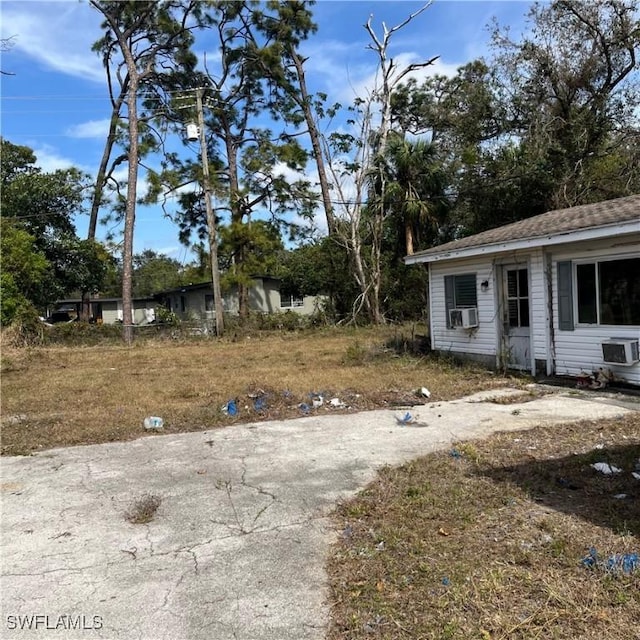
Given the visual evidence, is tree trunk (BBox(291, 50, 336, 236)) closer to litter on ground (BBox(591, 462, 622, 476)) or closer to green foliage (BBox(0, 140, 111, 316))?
green foliage (BBox(0, 140, 111, 316))

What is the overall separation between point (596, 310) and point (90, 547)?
7.79 m

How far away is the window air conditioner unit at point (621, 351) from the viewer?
784 centimetres

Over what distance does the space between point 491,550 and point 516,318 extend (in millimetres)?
7669

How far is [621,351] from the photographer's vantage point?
7.89m

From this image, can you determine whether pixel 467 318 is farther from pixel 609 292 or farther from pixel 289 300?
pixel 289 300

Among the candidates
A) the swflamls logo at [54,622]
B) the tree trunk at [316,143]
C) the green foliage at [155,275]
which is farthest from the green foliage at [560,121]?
the green foliage at [155,275]

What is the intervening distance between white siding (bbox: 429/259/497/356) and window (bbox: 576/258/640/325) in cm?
194

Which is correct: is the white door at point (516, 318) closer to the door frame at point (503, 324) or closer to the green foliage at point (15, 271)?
the door frame at point (503, 324)

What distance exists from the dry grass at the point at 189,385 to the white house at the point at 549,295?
2.54ft

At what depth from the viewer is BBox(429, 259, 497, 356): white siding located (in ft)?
34.5

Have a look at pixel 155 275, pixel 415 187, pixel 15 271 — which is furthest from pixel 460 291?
pixel 155 275

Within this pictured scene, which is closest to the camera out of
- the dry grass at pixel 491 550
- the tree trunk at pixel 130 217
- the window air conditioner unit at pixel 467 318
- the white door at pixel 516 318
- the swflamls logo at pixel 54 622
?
the dry grass at pixel 491 550

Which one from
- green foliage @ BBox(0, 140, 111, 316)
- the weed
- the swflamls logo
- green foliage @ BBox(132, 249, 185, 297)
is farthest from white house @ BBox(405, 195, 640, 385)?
green foliage @ BBox(132, 249, 185, 297)

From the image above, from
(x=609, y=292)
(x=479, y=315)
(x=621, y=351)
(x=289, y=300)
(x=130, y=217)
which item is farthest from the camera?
(x=289, y=300)
